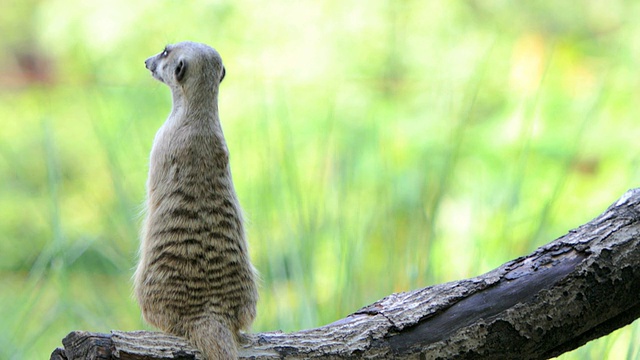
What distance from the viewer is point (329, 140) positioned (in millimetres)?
2580

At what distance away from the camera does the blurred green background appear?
2303mm

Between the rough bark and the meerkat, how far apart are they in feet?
0.29

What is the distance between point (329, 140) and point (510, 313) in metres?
1.28

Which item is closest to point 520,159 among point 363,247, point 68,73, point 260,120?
point 363,247

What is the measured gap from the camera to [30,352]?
2381 millimetres

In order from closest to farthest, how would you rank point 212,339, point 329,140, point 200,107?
point 212,339
point 200,107
point 329,140

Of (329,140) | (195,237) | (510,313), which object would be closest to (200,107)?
(195,237)

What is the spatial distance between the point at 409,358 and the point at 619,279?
39 cm

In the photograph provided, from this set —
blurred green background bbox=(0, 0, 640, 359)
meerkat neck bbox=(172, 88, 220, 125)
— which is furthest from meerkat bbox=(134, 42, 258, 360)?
blurred green background bbox=(0, 0, 640, 359)

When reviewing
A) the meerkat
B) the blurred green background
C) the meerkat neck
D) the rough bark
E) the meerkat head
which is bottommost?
the rough bark

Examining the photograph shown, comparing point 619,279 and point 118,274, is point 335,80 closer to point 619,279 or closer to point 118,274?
point 118,274

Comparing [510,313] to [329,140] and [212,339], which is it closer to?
[212,339]

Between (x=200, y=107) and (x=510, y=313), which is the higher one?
(x=200, y=107)

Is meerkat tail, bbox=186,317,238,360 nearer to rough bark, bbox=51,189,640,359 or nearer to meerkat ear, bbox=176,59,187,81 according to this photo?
rough bark, bbox=51,189,640,359
